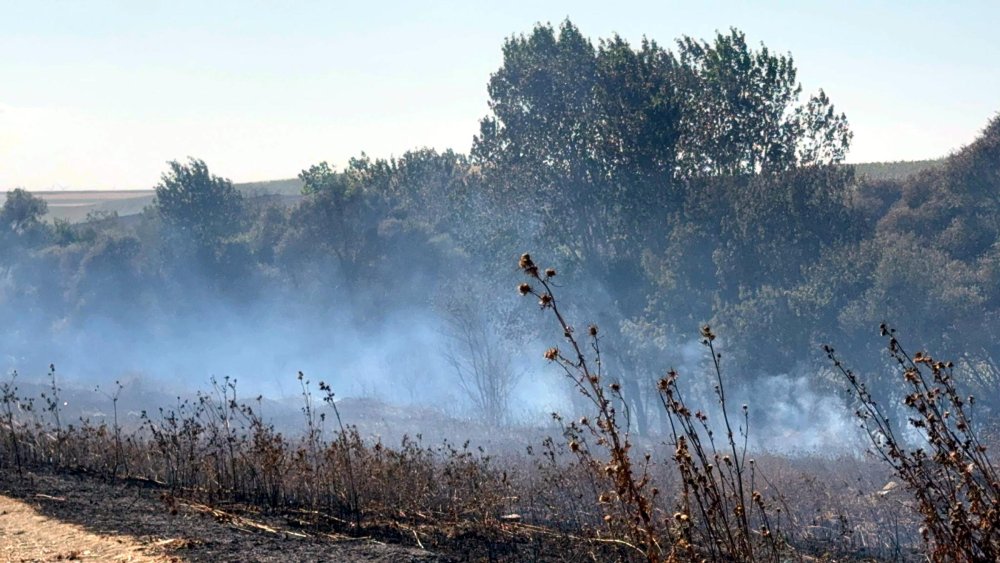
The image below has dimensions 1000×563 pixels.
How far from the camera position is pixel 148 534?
30.6 ft

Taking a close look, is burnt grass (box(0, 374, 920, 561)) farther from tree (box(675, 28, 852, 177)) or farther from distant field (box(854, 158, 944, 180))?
distant field (box(854, 158, 944, 180))

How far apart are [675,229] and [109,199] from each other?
11777cm

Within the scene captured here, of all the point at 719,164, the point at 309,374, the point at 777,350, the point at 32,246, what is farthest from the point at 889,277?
the point at 32,246

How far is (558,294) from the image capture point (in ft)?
132

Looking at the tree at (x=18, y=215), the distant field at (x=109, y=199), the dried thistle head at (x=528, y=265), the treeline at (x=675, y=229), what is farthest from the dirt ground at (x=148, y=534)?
the distant field at (x=109, y=199)

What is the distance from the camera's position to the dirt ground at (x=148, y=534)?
8578 millimetres

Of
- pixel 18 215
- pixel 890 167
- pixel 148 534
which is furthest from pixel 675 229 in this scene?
pixel 890 167

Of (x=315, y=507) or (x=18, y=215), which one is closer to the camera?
(x=315, y=507)

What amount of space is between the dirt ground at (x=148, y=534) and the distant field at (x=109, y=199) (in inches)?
4433

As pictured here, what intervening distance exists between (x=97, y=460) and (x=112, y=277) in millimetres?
49196

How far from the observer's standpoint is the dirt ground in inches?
338

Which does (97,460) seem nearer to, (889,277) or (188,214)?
(889,277)

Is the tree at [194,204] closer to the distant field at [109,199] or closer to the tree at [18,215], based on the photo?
the tree at [18,215]

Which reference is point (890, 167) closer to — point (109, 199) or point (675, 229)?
point (675, 229)
